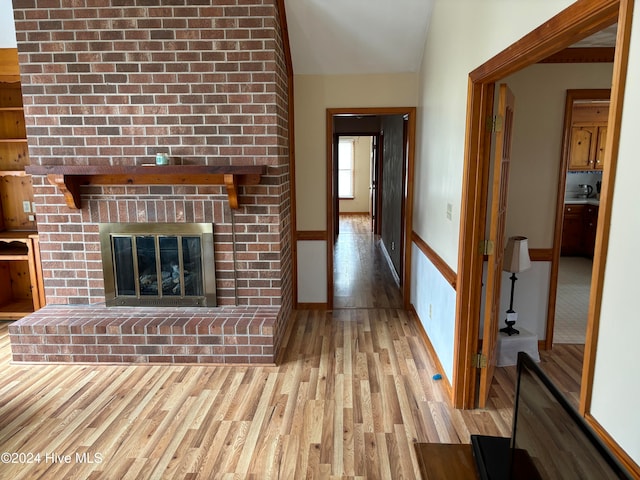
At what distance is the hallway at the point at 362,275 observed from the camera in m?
4.68

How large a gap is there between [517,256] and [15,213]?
4364mm

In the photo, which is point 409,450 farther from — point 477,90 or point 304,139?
point 304,139

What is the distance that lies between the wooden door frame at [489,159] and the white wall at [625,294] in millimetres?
24

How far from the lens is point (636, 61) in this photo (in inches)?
40.7

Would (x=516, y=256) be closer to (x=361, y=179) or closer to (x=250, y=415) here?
(x=250, y=415)

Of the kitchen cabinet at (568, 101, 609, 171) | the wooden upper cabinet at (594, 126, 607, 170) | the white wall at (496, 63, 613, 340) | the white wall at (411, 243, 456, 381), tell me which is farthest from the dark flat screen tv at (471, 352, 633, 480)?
the wooden upper cabinet at (594, 126, 607, 170)

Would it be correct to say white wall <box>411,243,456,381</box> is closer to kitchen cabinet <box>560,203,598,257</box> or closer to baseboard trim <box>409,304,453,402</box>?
baseboard trim <box>409,304,453,402</box>

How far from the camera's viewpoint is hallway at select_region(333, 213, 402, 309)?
468 cm

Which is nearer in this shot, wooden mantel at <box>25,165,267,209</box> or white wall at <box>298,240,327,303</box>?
wooden mantel at <box>25,165,267,209</box>

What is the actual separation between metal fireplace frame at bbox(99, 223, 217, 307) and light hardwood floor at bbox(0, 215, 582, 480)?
52cm

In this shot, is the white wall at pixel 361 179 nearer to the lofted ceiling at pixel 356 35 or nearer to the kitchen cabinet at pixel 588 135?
the kitchen cabinet at pixel 588 135

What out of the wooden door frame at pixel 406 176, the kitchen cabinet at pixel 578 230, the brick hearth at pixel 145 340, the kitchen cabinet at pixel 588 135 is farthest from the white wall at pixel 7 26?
the kitchen cabinet at pixel 578 230

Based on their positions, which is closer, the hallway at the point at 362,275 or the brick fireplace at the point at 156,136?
the brick fireplace at the point at 156,136

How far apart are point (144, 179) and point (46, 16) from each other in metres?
1.31
